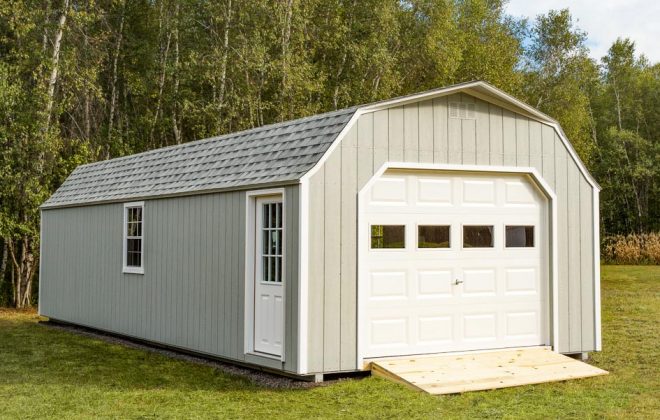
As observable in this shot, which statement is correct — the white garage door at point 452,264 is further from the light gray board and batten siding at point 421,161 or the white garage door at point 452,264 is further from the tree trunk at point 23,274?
the tree trunk at point 23,274

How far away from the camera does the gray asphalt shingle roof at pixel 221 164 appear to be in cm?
927

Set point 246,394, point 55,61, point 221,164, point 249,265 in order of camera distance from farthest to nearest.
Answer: point 55,61
point 221,164
point 249,265
point 246,394

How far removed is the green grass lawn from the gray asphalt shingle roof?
2.32m

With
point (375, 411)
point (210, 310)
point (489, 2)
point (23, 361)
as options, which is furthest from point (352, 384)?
point (489, 2)

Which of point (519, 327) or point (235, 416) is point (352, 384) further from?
point (519, 327)

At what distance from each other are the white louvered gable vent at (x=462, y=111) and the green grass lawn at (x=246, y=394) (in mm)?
3276

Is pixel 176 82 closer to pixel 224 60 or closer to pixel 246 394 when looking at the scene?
pixel 224 60

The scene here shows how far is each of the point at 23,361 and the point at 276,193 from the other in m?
4.40

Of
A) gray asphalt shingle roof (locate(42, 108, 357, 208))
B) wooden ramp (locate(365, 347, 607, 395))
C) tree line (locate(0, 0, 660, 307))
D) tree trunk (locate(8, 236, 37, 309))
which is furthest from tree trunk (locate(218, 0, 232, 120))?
wooden ramp (locate(365, 347, 607, 395))

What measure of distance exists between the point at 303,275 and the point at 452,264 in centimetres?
209

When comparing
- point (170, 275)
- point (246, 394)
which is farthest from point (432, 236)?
point (170, 275)

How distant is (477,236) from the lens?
10.0m

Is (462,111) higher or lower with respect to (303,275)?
higher

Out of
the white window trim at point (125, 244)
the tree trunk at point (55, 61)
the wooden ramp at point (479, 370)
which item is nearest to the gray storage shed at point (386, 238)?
the wooden ramp at point (479, 370)
